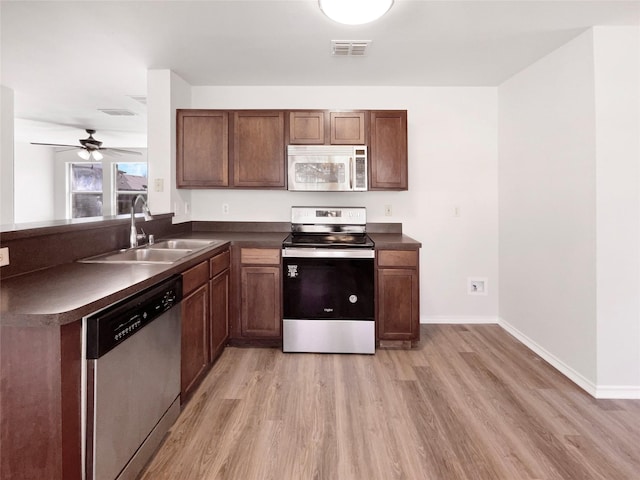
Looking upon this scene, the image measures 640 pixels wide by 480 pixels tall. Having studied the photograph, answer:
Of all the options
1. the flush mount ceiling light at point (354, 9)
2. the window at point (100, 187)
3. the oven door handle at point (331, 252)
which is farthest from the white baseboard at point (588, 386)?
the window at point (100, 187)

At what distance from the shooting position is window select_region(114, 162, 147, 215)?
7.36m

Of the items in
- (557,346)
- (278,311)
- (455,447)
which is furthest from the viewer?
(278,311)

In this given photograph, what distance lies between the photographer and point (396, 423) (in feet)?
6.41

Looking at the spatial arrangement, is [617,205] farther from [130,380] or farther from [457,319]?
[130,380]

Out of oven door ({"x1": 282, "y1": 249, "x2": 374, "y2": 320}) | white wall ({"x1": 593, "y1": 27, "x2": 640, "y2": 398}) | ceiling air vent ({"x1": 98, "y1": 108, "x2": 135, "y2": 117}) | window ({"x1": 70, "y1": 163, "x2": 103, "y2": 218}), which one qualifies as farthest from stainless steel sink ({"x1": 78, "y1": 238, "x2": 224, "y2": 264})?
window ({"x1": 70, "y1": 163, "x2": 103, "y2": 218})

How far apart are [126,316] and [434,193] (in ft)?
9.77

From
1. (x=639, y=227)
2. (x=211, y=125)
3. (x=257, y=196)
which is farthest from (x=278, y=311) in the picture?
(x=639, y=227)

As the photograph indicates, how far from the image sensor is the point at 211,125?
3236mm

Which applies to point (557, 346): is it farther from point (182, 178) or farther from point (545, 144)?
point (182, 178)

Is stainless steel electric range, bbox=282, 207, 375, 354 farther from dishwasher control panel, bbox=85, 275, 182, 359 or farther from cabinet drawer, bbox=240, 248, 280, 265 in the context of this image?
dishwasher control panel, bbox=85, 275, 182, 359

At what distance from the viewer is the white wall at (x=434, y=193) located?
355 cm

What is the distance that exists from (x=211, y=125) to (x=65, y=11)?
1228 millimetres

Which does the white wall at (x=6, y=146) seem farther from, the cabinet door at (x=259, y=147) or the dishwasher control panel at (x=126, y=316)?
the dishwasher control panel at (x=126, y=316)

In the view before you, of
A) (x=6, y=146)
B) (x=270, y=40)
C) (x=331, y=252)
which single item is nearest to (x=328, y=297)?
(x=331, y=252)
